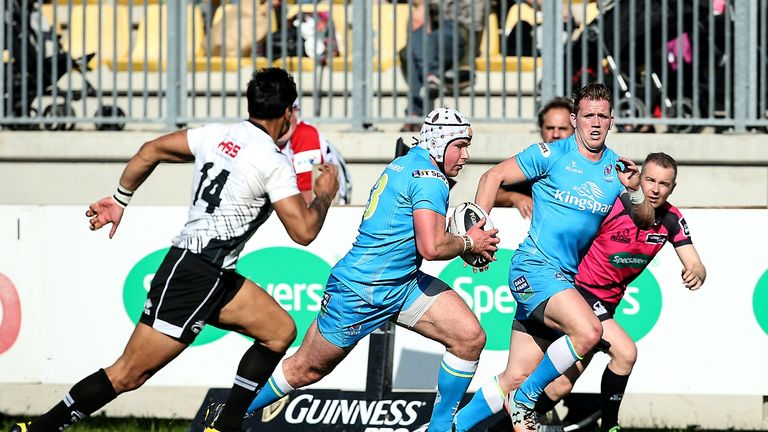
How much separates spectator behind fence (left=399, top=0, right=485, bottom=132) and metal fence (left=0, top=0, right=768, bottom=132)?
0.02 m

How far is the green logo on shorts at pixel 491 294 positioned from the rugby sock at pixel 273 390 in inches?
73.9

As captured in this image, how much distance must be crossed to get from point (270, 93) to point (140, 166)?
961 mm

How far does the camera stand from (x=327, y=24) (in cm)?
1203

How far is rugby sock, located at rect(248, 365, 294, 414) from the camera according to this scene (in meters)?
7.55

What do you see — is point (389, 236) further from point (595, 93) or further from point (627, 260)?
point (627, 260)

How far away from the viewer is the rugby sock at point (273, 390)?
755 centimetres

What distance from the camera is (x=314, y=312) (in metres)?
9.05

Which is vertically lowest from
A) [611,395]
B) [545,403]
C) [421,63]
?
[545,403]

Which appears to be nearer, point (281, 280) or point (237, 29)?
point (281, 280)

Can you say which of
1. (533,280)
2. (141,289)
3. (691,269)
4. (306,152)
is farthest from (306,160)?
(691,269)

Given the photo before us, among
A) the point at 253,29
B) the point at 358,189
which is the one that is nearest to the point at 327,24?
the point at 253,29

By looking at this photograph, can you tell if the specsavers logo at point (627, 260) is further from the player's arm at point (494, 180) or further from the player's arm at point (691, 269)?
the player's arm at point (494, 180)

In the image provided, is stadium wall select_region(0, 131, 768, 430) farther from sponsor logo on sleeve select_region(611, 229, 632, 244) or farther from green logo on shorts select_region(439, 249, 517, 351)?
sponsor logo on sleeve select_region(611, 229, 632, 244)

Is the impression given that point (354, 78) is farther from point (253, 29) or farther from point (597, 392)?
point (597, 392)
